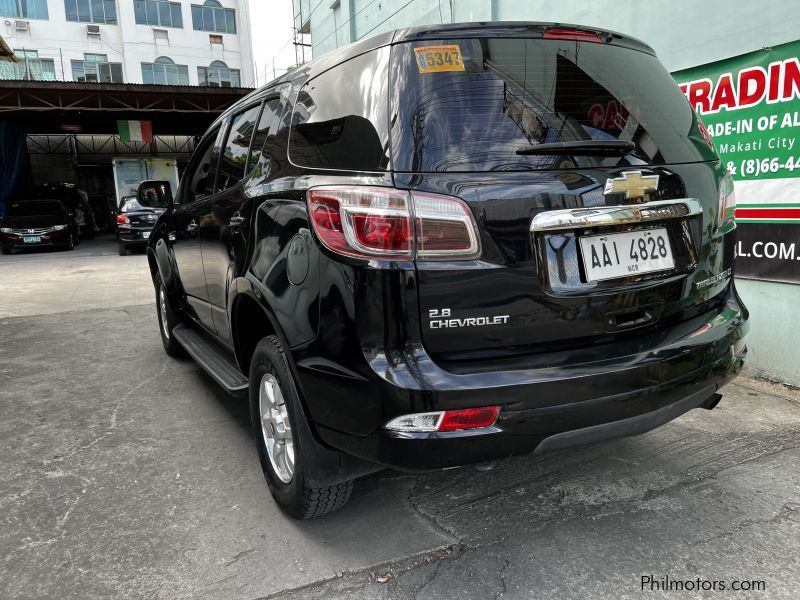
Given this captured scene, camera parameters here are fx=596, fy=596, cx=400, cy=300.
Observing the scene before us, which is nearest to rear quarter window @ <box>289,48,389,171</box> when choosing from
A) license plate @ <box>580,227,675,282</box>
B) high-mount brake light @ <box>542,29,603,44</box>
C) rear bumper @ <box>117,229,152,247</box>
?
high-mount brake light @ <box>542,29,603,44</box>

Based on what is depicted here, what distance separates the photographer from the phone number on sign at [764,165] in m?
3.68

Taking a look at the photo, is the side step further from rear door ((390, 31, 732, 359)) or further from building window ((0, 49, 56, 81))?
building window ((0, 49, 56, 81))

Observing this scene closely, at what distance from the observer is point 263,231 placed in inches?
95.9

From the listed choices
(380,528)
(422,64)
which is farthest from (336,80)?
(380,528)

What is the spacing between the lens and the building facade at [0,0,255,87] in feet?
103

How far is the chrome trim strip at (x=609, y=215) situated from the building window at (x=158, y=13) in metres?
38.1

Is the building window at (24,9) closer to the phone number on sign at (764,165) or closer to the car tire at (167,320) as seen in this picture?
the car tire at (167,320)

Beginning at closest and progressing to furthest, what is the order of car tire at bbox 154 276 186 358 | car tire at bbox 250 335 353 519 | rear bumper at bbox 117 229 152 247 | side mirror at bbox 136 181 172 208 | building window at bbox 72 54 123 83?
car tire at bbox 250 335 353 519 → side mirror at bbox 136 181 172 208 → car tire at bbox 154 276 186 358 → rear bumper at bbox 117 229 152 247 → building window at bbox 72 54 123 83

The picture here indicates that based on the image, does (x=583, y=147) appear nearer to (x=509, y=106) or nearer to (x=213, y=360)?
(x=509, y=106)

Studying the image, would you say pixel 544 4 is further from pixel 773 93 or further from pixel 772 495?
pixel 772 495

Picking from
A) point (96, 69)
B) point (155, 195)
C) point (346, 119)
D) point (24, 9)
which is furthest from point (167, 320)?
point (24, 9)

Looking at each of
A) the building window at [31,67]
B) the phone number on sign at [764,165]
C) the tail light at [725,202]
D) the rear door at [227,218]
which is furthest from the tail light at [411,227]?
the building window at [31,67]

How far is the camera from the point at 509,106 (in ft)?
6.40

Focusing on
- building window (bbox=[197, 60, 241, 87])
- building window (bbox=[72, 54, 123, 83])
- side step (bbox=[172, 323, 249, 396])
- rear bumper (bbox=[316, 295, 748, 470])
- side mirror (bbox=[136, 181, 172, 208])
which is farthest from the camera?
building window (bbox=[197, 60, 241, 87])
